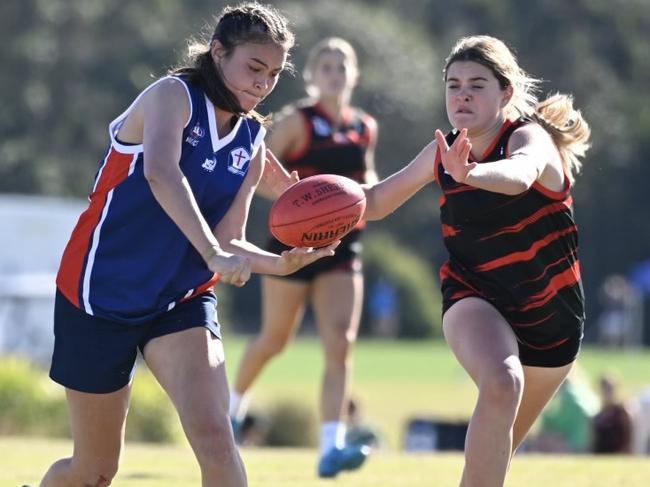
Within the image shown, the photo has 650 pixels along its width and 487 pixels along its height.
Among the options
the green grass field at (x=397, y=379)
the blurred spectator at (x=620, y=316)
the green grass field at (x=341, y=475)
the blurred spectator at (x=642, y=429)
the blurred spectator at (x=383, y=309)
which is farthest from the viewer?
the blurred spectator at (x=383, y=309)

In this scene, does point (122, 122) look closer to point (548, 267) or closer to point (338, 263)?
point (548, 267)

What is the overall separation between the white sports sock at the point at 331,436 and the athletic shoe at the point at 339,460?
66 mm

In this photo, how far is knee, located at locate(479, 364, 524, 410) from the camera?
5.49m

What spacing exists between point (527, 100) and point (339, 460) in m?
2.79

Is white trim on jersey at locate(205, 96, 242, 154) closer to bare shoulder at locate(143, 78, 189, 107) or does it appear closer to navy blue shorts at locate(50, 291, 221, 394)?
bare shoulder at locate(143, 78, 189, 107)

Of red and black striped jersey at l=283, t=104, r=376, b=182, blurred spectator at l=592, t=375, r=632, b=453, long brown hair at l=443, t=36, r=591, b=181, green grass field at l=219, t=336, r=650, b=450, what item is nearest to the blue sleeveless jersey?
long brown hair at l=443, t=36, r=591, b=181

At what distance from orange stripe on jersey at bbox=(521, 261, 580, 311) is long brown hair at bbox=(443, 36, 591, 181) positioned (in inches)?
15.8

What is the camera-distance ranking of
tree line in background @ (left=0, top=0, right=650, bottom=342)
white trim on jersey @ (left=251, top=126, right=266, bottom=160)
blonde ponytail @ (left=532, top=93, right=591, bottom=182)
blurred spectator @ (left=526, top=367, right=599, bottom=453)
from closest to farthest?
white trim on jersey @ (left=251, top=126, right=266, bottom=160) < blonde ponytail @ (left=532, top=93, right=591, bottom=182) < blurred spectator @ (left=526, top=367, right=599, bottom=453) < tree line in background @ (left=0, top=0, right=650, bottom=342)

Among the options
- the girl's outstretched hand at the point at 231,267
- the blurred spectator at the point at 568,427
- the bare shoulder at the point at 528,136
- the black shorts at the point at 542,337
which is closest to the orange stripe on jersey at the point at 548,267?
the black shorts at the point at 542,337

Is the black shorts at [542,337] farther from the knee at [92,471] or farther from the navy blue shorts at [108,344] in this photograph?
the knee at [92,471]

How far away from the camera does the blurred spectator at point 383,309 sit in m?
46.5

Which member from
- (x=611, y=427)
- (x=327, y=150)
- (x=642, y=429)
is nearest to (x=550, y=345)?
A: (x=327, y=150)

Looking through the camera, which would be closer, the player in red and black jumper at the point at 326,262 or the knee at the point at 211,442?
the knee at the point at 211,442

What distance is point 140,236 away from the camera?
545 cm
